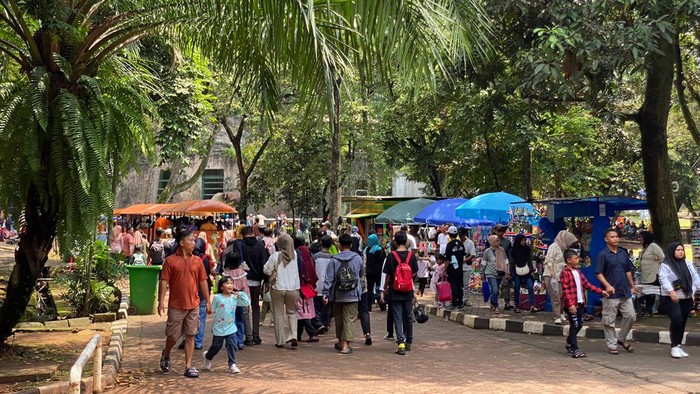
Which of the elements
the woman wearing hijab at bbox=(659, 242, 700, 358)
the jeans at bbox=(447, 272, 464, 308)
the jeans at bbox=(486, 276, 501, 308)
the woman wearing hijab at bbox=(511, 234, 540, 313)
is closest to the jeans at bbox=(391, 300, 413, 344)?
the woman wearing hijab at bbox=(659, 242, 700, 358)

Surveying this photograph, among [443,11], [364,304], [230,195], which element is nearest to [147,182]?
[230,195]

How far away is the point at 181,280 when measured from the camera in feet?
29.1

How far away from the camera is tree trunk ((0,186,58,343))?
28.5 ft

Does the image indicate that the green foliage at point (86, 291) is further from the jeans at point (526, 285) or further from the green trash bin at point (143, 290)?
the jeans at point (526, 285)

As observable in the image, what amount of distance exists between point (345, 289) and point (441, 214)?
12.0 metres

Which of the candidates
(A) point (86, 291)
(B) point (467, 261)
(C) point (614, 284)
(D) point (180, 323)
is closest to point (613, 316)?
(C) point (614, 284)

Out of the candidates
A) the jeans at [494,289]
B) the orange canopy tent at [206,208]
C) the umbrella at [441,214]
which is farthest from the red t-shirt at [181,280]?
the orange canopy tent at [206,208]

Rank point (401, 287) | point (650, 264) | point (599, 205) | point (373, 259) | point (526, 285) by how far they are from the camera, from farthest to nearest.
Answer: point (526, 285), point (599, 205), point (373, 259), point (650, 264), point (401, 287)

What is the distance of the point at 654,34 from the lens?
34.2ft

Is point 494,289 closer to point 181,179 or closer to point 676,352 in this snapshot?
point 676,352

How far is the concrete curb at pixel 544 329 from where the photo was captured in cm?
1191

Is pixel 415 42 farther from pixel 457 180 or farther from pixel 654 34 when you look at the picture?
pixel 457 180

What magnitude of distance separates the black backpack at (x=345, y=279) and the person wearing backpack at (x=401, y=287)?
1.51 ft

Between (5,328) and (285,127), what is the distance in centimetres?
2379
